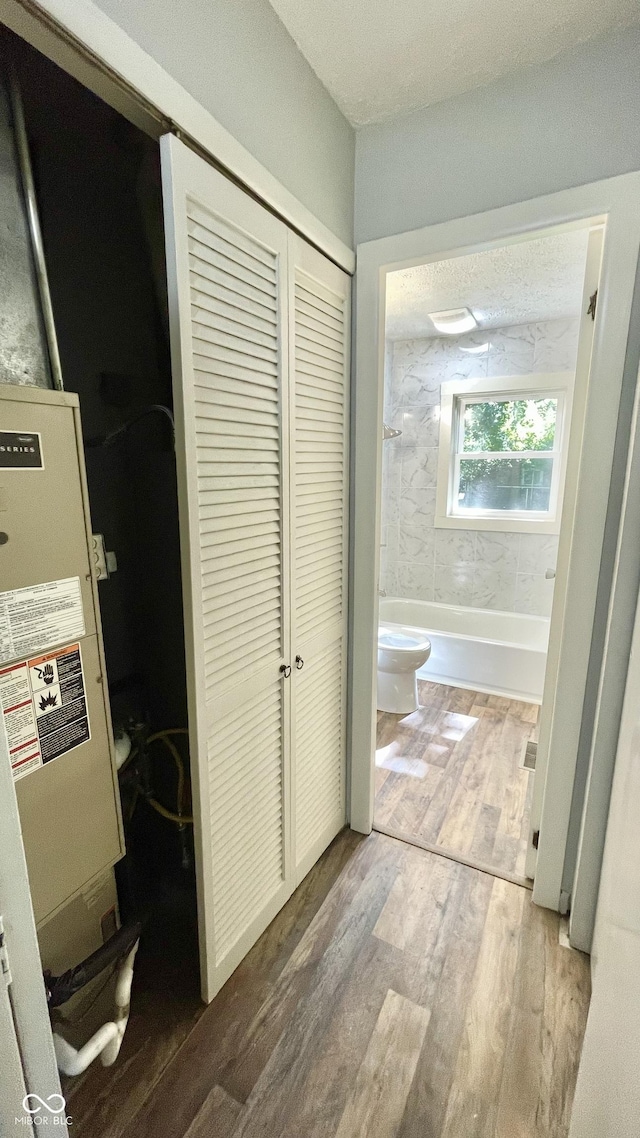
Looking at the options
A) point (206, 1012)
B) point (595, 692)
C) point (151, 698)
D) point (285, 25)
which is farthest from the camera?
point (151, 698)

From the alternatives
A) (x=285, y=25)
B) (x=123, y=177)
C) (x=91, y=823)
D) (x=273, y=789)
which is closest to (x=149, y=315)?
(x=123, y=177)

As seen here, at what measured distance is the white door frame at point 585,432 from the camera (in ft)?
3.92

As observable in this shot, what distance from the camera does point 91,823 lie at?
1008 millimetres

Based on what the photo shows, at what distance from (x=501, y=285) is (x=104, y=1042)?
3178 millimetres

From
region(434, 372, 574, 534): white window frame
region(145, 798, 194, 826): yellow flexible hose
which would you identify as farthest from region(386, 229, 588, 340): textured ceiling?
region(145, 798, 194, 826): yellow flexible hose

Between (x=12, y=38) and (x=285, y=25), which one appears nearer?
→ (x=12, y=38)

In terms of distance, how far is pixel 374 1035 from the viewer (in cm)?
121

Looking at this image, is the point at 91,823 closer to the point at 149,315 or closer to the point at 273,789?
the point at 273,789

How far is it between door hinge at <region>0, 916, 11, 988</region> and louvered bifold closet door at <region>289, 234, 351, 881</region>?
983 millimetres

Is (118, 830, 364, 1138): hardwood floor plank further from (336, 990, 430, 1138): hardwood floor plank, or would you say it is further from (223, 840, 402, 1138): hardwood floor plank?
(336, 990, 430, 1138): hardwood floor plank

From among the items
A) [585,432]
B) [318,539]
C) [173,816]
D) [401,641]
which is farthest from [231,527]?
[401,641]

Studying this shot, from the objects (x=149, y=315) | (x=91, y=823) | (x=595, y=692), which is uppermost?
(x=149, y=315)

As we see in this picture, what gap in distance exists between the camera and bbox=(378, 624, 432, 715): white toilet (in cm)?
279

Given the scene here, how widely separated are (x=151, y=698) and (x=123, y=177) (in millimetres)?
1548
